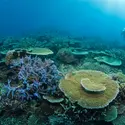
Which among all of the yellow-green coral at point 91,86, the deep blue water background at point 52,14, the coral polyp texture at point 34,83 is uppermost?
the yellow-green coral at point 91,86

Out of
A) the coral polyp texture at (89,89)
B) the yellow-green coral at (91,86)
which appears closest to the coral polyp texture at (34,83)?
the coral polyp texture at (89,89)

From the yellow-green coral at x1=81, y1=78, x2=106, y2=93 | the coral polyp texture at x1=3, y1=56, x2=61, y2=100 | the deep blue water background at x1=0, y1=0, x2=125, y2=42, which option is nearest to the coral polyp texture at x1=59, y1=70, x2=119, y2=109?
the yellow-green coral at x1=81, y1=78, x2=106, y2=93

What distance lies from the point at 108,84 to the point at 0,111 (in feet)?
8.29

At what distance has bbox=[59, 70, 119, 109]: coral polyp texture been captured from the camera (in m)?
4.19

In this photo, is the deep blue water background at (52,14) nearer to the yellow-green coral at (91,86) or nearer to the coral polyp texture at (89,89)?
the coral polyp texture at (89,89)

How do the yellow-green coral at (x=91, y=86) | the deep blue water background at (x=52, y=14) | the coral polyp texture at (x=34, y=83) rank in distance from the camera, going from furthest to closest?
1. the deep blue water background at (x=52, y=14)
2. the coral polyp texture at (x=34, y=83)
3. the yellow-green coral at (x=91, y=86)

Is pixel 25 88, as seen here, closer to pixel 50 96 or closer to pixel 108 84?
pixel 50 96

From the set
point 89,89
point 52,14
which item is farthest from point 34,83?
point 52,14

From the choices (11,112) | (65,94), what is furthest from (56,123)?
(11,112)

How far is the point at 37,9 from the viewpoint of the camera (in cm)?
10175

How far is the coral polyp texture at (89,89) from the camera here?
4.19 meters

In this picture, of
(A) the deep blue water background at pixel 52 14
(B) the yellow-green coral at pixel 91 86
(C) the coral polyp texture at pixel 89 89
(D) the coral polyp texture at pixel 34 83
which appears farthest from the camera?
(A) the deep blue water background at pixel 52 14

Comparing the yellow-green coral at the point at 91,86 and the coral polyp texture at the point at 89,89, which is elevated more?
the yellow-green coral at the point at 91,86

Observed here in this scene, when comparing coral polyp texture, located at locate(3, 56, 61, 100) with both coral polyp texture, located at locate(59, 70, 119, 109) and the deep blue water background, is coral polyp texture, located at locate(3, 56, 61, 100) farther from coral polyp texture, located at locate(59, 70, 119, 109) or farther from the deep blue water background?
the deep blue water background
